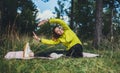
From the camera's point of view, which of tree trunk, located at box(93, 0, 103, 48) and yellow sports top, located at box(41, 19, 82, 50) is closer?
yellow sports top, located at box(41, 19, 82, 50)

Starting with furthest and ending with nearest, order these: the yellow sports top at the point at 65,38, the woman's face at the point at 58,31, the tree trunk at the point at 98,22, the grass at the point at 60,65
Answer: the tree trunk at the point at 98,22 < the yellow sports top at the point at 65,38 < the woman's face at the point at 58,31 < the grass at the point at 60,65

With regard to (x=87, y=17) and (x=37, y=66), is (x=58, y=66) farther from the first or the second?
(x=87, y=17)

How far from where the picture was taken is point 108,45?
37.9 feet

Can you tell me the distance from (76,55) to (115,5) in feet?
49.7

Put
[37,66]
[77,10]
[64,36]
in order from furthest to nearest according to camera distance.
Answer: [77,10] < [64,36] < [37,66]

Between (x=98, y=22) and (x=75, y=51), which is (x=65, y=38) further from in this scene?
(x=98, y=22)

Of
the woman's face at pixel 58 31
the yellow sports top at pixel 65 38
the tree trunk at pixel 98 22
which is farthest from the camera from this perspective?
the tree trunk at pixel 98 22

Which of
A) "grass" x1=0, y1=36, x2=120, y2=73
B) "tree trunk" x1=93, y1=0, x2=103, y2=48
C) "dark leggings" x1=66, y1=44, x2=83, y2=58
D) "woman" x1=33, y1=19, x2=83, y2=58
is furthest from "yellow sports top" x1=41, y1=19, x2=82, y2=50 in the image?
"tree trunk" x1=93, y1=0, x2=103, y2=48

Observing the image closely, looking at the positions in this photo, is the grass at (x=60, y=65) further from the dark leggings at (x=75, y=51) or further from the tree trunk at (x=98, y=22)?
the tree trunk at (x=98, y=22)

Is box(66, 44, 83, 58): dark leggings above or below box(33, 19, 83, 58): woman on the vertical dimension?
below

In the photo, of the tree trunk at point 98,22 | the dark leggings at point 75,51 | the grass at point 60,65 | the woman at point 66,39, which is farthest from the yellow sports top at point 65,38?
the tree trunk at point 98,22

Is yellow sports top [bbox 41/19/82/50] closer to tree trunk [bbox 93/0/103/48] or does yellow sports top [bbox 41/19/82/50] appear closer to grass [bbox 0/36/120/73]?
grass [bbox 0/36/120/73]

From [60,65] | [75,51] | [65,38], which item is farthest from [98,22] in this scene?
[60,65]

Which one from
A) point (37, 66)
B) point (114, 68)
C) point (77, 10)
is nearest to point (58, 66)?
point (37, 66)
